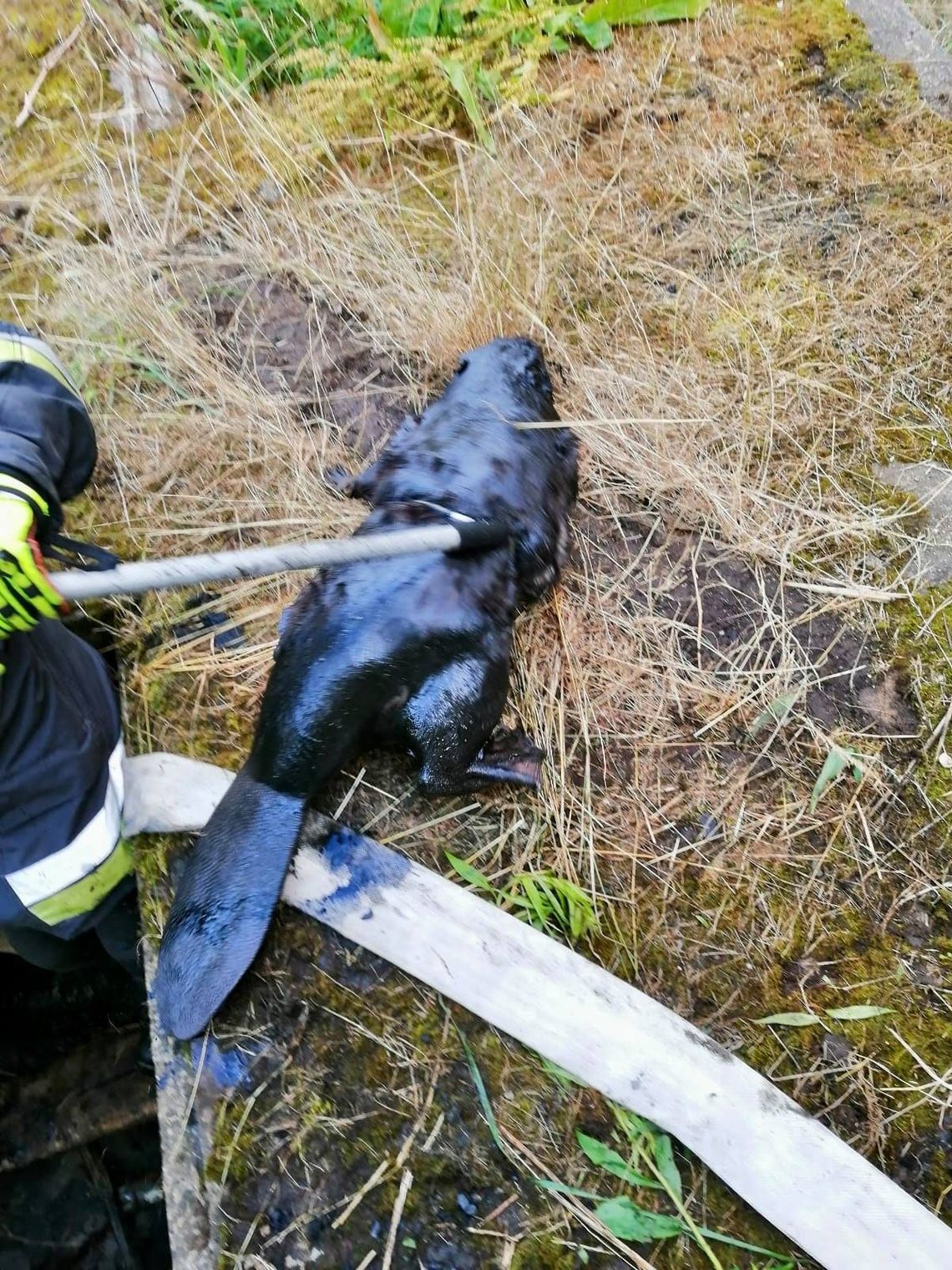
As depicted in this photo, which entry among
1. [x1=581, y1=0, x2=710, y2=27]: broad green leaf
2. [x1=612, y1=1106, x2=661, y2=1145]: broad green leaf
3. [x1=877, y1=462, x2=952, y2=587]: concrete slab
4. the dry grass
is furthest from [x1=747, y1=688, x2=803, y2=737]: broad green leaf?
[x1=581, y1=0, x2=710, y2=27]: broad green leaf

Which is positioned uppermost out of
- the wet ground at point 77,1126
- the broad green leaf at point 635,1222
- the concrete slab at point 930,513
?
the concrete slab at point 930,513

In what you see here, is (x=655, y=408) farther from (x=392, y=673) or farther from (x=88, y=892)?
(x=88, y=892)

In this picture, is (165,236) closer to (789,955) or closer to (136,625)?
(136,625)

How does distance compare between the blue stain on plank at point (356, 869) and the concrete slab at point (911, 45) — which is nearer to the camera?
the blue stain on plank at point (356, 869)

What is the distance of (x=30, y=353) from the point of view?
1.91m

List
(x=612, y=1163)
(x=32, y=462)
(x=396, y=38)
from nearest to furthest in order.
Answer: (x=32, y=462)
(x=612, y=1163)
(x=396, y=38)

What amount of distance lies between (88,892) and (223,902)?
58 centimetres

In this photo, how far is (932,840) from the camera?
226 cm

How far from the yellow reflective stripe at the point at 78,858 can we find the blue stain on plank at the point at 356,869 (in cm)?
58

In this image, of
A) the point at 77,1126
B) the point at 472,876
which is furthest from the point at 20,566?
the point at 77,1126

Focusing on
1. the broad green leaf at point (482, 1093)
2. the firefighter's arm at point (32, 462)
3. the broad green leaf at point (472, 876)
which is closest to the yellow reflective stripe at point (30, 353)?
the firefighter's arm at point (32, 462)

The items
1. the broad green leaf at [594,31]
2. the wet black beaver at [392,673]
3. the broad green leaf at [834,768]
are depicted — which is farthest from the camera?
the broad green leaf at [594,31]

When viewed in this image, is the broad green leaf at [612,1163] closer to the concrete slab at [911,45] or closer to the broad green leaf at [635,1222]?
the broad green leaf at [635,1222]

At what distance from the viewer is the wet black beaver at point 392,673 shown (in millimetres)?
1948
